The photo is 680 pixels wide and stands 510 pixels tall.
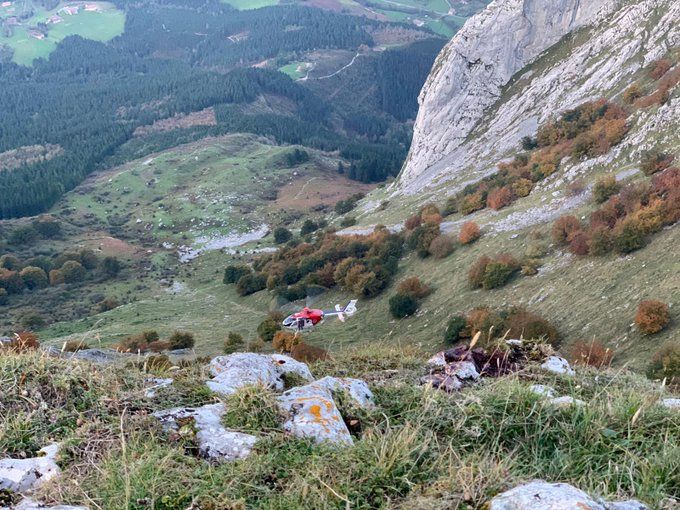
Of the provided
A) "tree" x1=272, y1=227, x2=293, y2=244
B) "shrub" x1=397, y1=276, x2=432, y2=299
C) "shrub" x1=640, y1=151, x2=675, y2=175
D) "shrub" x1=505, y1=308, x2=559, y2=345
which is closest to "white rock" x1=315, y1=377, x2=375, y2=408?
"shrub" x1=505, y1=308, x2=559, y2=345

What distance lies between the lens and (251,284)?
188 feet

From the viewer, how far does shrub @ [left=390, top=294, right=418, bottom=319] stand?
35.4 m

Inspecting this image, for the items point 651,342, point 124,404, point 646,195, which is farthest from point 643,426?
point 646,195

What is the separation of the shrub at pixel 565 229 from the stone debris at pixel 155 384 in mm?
28333

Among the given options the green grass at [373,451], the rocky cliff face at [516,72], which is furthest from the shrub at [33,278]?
the green grass at [373,451]

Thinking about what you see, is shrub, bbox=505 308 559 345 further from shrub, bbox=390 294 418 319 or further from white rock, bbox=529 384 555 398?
white rock, bbox=529 384 555 398

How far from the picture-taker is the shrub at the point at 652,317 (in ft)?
65.3

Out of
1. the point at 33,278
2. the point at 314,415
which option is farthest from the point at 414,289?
the point at 33,278

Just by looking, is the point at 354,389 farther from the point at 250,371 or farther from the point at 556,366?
the point at 556,366

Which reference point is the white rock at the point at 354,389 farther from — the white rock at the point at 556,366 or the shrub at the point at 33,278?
the shrub at the point at 33,278

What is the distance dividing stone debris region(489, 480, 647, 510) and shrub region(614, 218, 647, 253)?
80.7ft

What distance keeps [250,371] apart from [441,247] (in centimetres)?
3442

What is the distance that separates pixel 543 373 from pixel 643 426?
275 centimetres

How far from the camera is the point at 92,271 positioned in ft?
256
